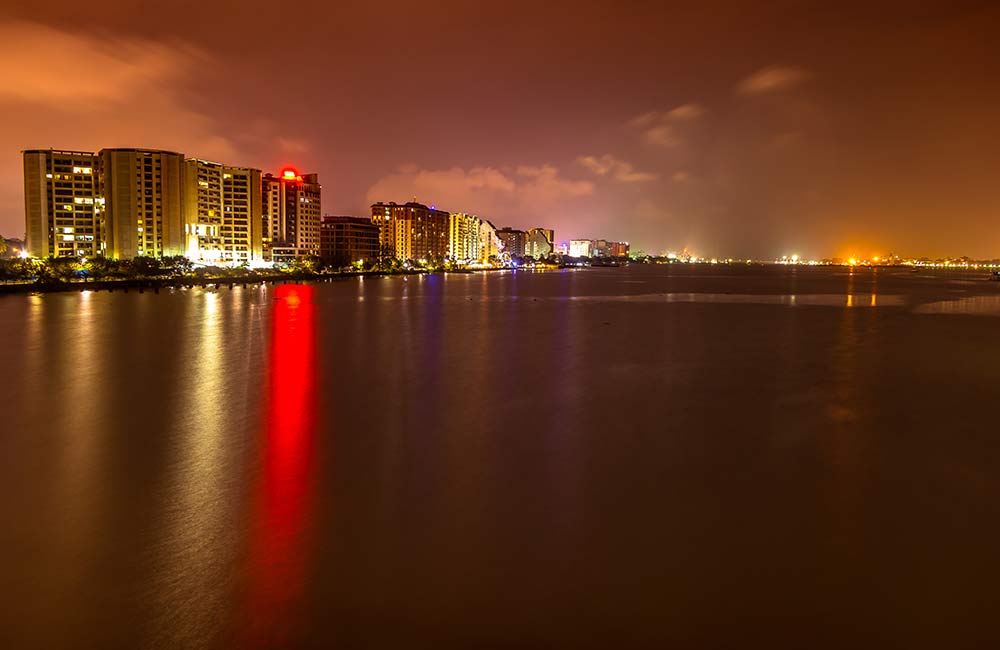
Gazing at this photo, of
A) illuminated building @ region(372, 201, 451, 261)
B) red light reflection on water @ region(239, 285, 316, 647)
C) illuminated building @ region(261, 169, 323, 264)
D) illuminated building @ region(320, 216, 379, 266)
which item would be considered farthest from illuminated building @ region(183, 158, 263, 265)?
red light reflection on water @ region(239, 285, 316, 647)

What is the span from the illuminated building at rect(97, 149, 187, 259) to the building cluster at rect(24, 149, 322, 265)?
11 centimetres

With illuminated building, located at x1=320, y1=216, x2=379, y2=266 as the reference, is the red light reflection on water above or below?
below

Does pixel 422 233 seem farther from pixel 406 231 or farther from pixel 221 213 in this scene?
pixel 221 213

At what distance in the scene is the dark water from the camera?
465 cm

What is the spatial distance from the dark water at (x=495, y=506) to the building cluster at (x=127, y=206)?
73731 millimetres

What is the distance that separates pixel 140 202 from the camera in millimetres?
79375

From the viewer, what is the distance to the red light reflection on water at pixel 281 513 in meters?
4.63

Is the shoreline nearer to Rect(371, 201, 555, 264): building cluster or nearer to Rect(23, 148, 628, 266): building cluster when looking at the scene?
Rect(23, 148, 628, 266): building cluster

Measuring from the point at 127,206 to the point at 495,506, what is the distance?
3420 inches

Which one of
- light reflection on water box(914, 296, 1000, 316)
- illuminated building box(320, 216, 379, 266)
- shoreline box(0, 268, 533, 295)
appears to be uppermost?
illuminated building box(320, 216, 379, 266)

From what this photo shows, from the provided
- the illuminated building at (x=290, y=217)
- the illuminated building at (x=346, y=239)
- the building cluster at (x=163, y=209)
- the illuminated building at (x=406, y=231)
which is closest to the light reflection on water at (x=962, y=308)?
the building cluster at (x=163, y=209)

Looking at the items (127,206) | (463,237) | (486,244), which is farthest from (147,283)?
(486,244)

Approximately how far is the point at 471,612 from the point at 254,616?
158 centimetres

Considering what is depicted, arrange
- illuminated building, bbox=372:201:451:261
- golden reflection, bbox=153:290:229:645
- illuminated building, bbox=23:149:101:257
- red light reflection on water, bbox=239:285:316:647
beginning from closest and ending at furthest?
red light reflection on water, bbox=239:285:316:647
golden reflection, bbox=153:290:229:645
illuminated building, bbox=23:149:101:257
illuminated building, bbox=372:201:451:261
